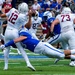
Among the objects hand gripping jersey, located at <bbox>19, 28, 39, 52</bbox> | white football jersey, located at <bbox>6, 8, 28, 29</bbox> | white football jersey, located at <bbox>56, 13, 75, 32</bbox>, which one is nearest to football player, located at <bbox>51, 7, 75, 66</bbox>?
white football jersey, located at <bbox>56, 13, 75, 32</bbox>

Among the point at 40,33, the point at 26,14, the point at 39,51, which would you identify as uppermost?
the point at 26,14

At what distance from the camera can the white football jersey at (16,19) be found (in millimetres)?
11116

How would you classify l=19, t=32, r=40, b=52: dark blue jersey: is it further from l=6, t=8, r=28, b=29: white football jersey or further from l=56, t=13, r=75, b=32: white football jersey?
l=56, t=13, r=75, b=32: white football jersey

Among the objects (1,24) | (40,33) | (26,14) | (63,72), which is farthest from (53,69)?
(40,33)

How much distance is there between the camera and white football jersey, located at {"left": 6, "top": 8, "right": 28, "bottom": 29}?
11116mm

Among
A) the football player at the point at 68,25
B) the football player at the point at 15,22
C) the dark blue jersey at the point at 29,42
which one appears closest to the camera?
the dark blue jersey at the point at 29,42

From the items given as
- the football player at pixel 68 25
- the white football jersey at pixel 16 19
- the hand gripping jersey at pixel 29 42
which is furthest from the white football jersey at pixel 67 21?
the hand gripping jersey at pixel 29 42

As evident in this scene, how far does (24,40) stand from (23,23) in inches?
28.5

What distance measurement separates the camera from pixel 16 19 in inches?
444

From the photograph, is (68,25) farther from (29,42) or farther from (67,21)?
(29,42)

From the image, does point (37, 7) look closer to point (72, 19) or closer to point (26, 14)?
point (72, 19)

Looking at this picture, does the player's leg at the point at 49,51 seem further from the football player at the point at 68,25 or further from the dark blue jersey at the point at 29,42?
the football player at the point at 68,25

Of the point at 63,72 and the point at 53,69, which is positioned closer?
the point at 63,72

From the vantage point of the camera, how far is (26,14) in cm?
1098
